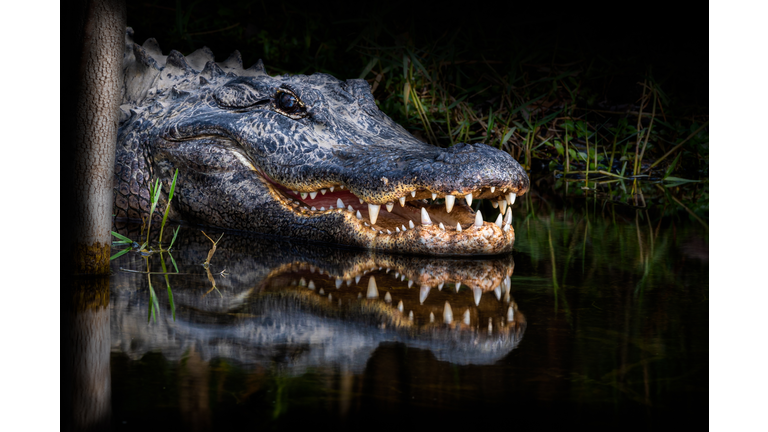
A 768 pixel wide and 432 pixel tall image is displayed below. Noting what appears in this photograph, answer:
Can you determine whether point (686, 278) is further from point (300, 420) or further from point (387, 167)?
point (300, 420)

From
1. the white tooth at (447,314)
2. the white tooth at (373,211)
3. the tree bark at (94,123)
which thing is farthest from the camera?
the white tooth at (373,211)

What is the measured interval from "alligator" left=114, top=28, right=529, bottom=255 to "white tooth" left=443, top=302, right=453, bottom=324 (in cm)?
87

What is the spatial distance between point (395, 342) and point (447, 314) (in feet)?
1.44

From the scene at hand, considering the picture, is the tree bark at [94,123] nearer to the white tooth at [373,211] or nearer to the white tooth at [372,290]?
the white tooth at [372,290]

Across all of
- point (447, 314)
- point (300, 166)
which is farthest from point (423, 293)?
point (300, 166)

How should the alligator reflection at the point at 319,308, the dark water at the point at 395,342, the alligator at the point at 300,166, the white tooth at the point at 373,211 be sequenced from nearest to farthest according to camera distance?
1. the dark water at the point at 395,342
2. the alligator reflection at the point at 319,308
3. the alligator at the point at 300,166
4. the white tooth at the point at 373,211

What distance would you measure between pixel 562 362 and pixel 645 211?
148 inches

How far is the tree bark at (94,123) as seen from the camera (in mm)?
3037

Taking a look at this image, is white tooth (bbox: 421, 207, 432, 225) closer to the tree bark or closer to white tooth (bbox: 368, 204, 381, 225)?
white tooth (bbox: 368, 204, 381, 225)

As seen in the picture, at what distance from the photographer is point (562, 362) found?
7.63 ft

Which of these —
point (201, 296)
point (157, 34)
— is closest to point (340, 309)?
point (201, 296)

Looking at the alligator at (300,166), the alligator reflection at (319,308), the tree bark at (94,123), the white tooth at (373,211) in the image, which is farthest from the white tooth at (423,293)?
the tree bark at (94,123)

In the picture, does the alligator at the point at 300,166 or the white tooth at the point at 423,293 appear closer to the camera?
the white tooth at the point at 423,293

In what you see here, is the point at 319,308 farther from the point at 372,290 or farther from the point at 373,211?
the point at 373,211
